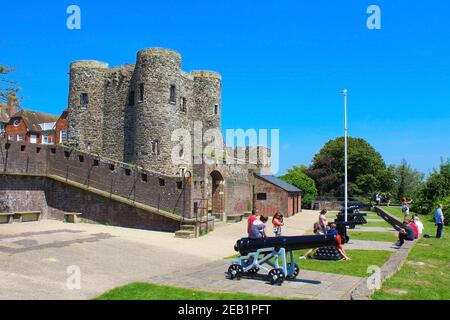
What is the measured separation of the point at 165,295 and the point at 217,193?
801 inches

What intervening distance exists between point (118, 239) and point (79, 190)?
254 inches

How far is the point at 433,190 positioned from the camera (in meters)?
34.7

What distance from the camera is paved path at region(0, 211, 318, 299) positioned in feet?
29.3

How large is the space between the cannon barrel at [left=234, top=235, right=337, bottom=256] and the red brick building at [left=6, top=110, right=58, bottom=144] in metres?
51.4

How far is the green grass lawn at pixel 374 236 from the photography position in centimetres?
1858

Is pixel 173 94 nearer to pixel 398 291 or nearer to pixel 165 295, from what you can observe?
pixel 165 295

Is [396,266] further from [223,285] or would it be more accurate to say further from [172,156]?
[172,156]

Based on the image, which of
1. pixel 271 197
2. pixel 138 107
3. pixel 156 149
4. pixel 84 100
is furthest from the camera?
pixel 271 197

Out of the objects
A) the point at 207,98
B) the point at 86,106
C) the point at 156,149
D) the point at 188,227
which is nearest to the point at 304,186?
the point at 207,98

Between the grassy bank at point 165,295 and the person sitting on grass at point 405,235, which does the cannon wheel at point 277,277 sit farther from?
the person sitting on grass at point 405,235

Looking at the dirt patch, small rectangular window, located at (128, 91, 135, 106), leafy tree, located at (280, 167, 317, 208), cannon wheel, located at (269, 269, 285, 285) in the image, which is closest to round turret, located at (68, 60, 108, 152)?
small rectangular window, located at (128, 91, 135, 106)

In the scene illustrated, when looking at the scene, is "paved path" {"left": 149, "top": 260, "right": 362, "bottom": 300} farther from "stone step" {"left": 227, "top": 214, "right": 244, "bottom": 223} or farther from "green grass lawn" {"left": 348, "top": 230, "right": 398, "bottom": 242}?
"stone step" {"left": 227, "top": 214, "right": 244, "bottom": 223}
